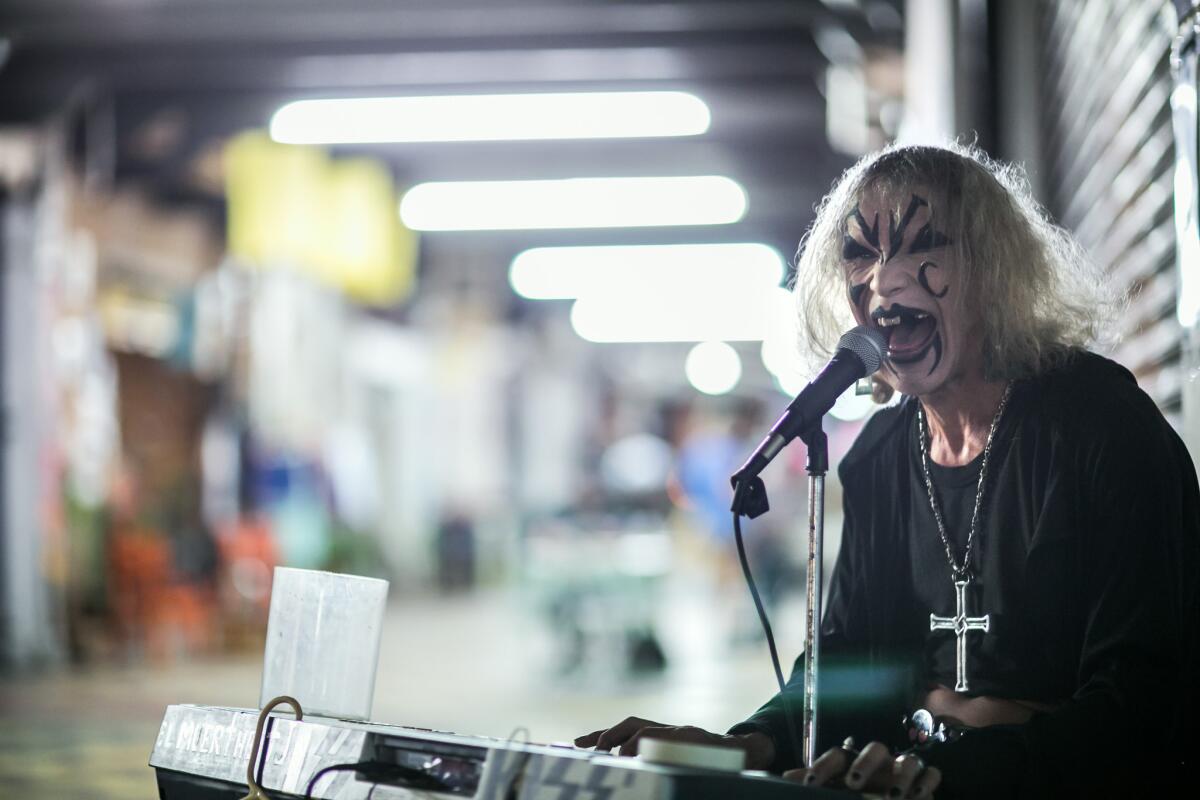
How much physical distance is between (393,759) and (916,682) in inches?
30.0

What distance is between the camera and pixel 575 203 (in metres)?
11.9

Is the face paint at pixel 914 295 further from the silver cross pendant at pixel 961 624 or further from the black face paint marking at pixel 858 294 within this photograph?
the silver cross pendant at pixel 961 624

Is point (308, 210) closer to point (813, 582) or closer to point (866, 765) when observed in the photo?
point (813, 582)

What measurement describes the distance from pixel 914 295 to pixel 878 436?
0.90ft

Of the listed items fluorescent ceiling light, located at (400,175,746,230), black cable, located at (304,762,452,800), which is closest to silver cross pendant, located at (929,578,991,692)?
black cable, located at (304,762,452,800)

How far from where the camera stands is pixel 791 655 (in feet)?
30.3

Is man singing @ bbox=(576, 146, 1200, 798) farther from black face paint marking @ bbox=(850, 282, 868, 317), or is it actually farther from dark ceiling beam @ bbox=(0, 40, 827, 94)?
dark ceiling beam @ bbox=(0, 40, 827, 94)

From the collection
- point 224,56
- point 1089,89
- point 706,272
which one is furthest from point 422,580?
point 1089,89

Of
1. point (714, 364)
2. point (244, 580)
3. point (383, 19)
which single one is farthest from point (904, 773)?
point (714, 364)

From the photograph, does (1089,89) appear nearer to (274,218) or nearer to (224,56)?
(224,56)

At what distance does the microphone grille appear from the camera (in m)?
1.57

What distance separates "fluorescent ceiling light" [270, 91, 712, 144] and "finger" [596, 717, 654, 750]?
25.0 ft

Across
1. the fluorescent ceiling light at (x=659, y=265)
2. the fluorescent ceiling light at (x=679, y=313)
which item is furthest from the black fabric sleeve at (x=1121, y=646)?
the fluorescent ceiling light at (x=679, y=313)

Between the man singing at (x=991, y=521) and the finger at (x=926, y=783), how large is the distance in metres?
0.06
